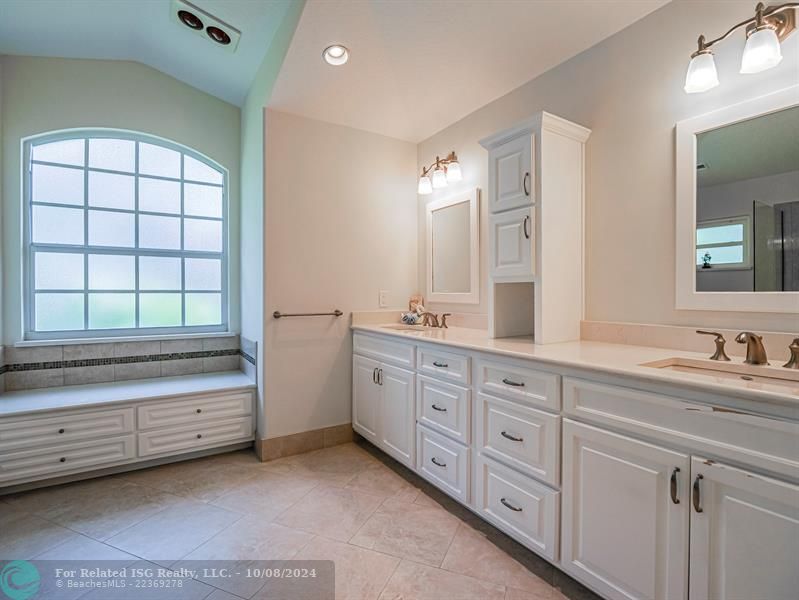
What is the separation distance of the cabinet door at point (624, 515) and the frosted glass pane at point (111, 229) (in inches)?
129

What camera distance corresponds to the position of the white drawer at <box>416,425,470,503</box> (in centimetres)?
193

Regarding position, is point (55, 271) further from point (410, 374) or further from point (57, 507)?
point (410, 374)

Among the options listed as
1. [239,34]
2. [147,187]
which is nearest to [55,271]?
[147,187]

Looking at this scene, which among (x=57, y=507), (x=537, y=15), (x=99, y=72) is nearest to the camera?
(x=537, y=15)

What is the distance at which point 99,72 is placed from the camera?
9.24 feet

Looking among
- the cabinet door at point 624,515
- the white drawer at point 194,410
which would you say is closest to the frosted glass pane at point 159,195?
the white drawer at point 194,410

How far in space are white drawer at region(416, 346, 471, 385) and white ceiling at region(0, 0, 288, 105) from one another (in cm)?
217

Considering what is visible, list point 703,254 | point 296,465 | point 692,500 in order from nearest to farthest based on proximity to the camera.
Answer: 1. point 692,500
2. point 703,254
3. point 296,465

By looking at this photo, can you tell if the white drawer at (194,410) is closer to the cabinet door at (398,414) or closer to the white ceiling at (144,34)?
the cabinet door at (398,414)

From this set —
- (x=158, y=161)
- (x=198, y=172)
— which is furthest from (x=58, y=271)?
(x=198, y=172)

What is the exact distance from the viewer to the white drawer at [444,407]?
1.92m

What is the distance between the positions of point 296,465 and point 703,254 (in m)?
2.59

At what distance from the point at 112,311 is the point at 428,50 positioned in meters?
2.93

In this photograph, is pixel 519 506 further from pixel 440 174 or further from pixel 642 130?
pixel 440 174
